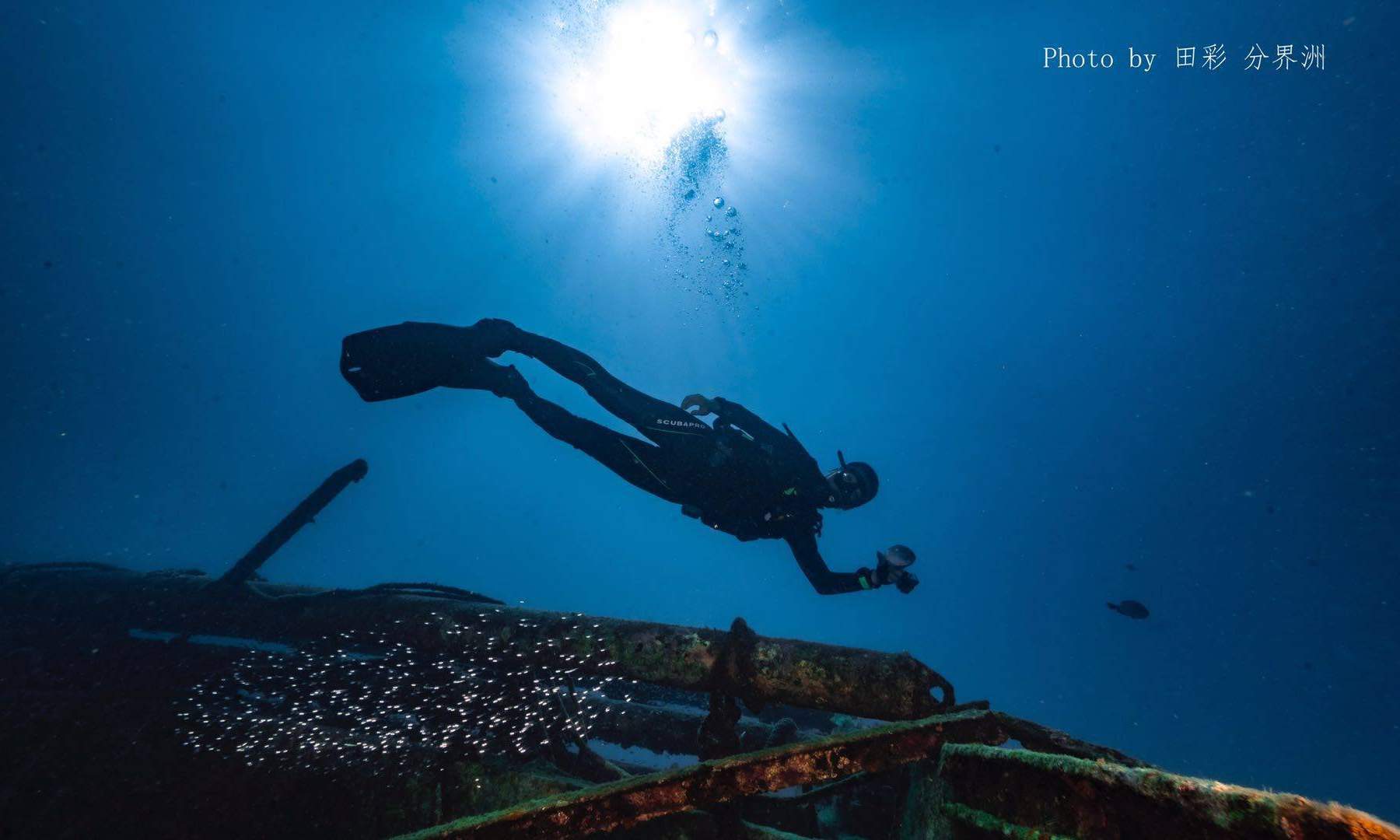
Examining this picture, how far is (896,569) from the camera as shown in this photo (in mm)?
4566

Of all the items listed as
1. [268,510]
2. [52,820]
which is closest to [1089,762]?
[52,820]

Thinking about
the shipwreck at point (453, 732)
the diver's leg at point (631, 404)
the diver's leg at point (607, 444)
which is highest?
the diver's leg at point (631, 404)

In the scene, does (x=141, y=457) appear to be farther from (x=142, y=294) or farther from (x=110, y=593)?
(x=110, y=593)

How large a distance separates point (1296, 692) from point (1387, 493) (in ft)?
155

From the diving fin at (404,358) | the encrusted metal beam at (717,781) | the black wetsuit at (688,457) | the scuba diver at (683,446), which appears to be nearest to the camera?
the encrusted metal beam at (717,781)

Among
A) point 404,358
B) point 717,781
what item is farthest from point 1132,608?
point 404,358

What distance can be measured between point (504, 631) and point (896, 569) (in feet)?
10.6

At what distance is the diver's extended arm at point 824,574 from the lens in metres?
4.84

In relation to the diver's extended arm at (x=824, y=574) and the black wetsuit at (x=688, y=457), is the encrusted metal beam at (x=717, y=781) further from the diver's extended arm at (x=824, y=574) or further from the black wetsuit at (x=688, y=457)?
the black wetsuit at (x=688, y=457)

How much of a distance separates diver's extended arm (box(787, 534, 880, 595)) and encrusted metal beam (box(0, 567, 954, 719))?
0.98 m

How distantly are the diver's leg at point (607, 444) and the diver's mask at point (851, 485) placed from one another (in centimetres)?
188

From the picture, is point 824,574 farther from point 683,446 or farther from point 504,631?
point 504,631

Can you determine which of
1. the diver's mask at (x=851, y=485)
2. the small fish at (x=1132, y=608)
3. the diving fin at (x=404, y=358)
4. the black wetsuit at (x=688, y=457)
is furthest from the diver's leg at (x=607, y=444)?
the small fish at (x=1132, y=608)

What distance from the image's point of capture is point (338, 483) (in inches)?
211
